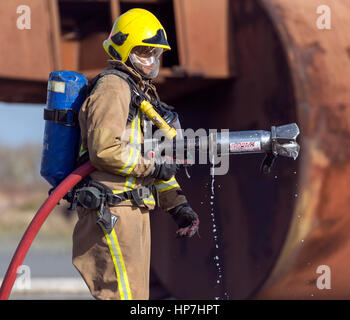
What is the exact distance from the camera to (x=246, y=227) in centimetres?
490

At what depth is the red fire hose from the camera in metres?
3.05

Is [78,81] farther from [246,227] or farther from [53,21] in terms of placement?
[246,227]

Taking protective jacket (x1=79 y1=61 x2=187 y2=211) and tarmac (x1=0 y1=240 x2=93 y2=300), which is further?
tarmac (x1=0 y1=240 x2=93 y2=300)

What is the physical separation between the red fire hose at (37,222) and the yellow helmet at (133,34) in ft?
1.88

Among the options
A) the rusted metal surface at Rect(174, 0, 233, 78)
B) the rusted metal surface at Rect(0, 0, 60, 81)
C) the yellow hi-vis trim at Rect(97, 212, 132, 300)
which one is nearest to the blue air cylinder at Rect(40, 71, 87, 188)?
the yellow hi-vis trim at Rect(97, 212, 132, 300)

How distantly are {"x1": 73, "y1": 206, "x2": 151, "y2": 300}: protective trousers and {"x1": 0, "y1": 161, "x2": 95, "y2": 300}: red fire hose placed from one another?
17cm

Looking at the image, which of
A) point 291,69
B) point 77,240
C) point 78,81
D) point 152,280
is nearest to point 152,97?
point 78,81

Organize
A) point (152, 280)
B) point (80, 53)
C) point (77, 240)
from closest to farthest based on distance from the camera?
point (77, 240)
point (80, 53)
point (152, 280)

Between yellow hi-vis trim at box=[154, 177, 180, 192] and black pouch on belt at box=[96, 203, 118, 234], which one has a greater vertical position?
yellow hi-vis trim at box=[154, 177, 180, 192]

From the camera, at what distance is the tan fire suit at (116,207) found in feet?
9.88

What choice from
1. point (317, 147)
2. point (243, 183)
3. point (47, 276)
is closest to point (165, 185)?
point (317, 147)

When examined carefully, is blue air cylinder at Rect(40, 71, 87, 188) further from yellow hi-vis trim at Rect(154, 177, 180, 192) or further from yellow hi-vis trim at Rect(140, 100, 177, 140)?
yellow hi-vis trim at Rect(154, 177, 180, 192)

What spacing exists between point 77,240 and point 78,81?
0.74 meters

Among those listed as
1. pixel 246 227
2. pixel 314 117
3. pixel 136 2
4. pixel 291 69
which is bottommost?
pixel 246 227
